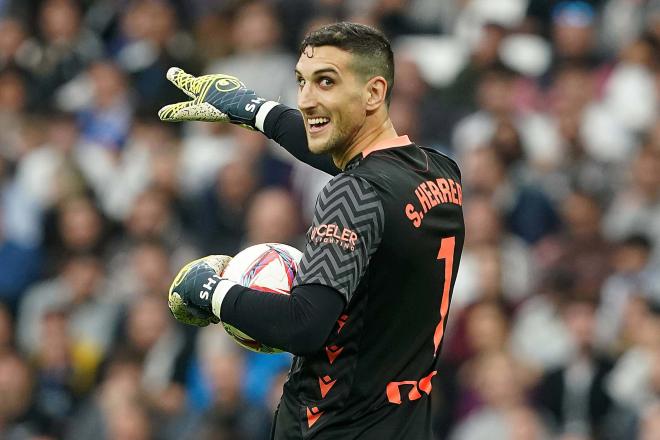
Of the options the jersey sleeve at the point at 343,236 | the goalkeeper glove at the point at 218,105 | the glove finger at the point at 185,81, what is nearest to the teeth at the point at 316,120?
the jersey sleeve at the point at 343,236

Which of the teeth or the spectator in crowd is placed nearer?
the teeth

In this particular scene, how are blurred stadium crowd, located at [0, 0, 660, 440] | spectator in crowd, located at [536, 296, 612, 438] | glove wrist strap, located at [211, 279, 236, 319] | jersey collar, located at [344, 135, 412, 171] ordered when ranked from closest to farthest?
glove wrist strap, located at [211, 279, 236, 319] < jersey collar, located at [344, 135, 412, 171] < spectator in crowd, located at [536, 296, 612, 438] < blurred stadium crowd, located at [0, 0, 660, 440]

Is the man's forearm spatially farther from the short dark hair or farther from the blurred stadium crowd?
the blurred stadium crowd

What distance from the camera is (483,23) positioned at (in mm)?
11039

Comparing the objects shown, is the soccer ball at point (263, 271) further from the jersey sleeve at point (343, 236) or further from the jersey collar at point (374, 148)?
the jersey collar at point (374, 148)

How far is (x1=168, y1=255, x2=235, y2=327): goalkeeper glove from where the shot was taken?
13.4 feet

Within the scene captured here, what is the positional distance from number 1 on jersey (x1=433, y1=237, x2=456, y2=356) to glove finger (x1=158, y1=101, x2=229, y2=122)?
1.08m

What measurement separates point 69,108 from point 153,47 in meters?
0.89

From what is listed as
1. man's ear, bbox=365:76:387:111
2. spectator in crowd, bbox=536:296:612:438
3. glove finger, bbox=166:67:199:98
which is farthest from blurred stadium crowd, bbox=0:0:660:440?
man's ear, bbox=365:76:387:111

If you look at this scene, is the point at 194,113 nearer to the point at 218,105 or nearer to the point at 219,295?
the point at 218,105

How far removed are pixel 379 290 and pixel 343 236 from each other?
252 mm

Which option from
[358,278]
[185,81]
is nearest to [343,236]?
[358,278]

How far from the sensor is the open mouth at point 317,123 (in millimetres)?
4148

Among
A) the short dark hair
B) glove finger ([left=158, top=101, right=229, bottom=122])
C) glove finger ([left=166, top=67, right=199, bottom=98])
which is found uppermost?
the short dark hair
